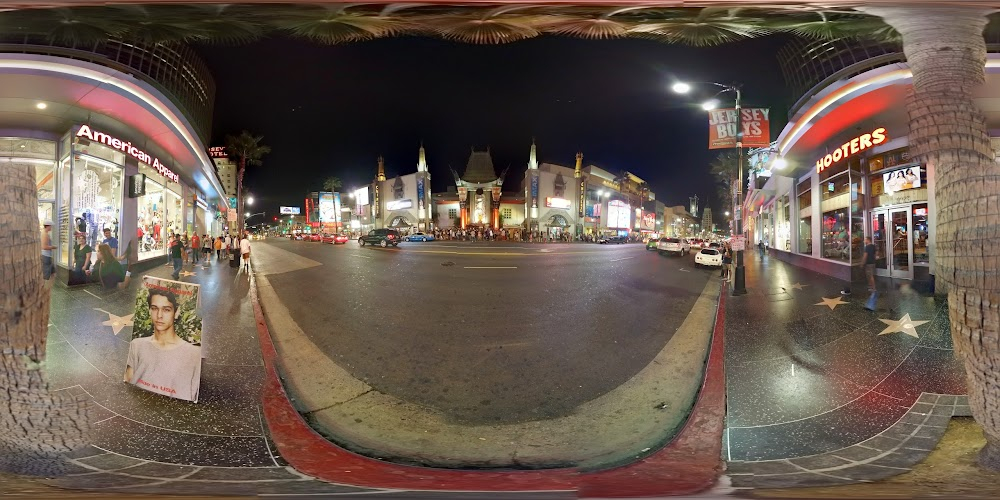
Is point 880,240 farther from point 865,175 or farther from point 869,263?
point 865,175

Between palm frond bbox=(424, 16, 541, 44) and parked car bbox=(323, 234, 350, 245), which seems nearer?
palm frond bbox=(424, 16, 541, 44)

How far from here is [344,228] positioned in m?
1.78

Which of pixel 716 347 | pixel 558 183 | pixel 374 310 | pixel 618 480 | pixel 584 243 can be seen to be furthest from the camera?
pixel 584 243

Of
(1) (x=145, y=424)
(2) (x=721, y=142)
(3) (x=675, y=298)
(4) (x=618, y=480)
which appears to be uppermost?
(2) (x=721, y=142)

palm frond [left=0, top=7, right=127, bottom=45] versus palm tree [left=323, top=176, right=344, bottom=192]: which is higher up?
palm frond [left=0, top=7, right=127, bottom=45]

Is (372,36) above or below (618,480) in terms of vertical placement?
above

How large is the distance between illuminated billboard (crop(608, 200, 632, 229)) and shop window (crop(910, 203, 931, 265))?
1163mm

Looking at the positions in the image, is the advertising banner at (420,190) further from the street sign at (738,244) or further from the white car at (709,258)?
the street sign at (738,244)

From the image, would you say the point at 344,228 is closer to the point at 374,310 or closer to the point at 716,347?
the point at 374,310

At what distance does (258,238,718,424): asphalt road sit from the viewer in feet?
4.31

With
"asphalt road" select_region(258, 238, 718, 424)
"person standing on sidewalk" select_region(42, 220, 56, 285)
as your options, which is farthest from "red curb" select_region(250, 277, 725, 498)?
"person standing on sidewalk" select_region(42, 220, 56, 285)

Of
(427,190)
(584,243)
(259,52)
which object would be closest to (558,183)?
(584,243)

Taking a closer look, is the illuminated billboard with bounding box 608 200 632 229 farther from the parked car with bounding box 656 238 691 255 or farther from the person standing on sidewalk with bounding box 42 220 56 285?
the person standing on sidewalk with bounding box 42 220 56 285

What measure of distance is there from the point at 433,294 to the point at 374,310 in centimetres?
25
